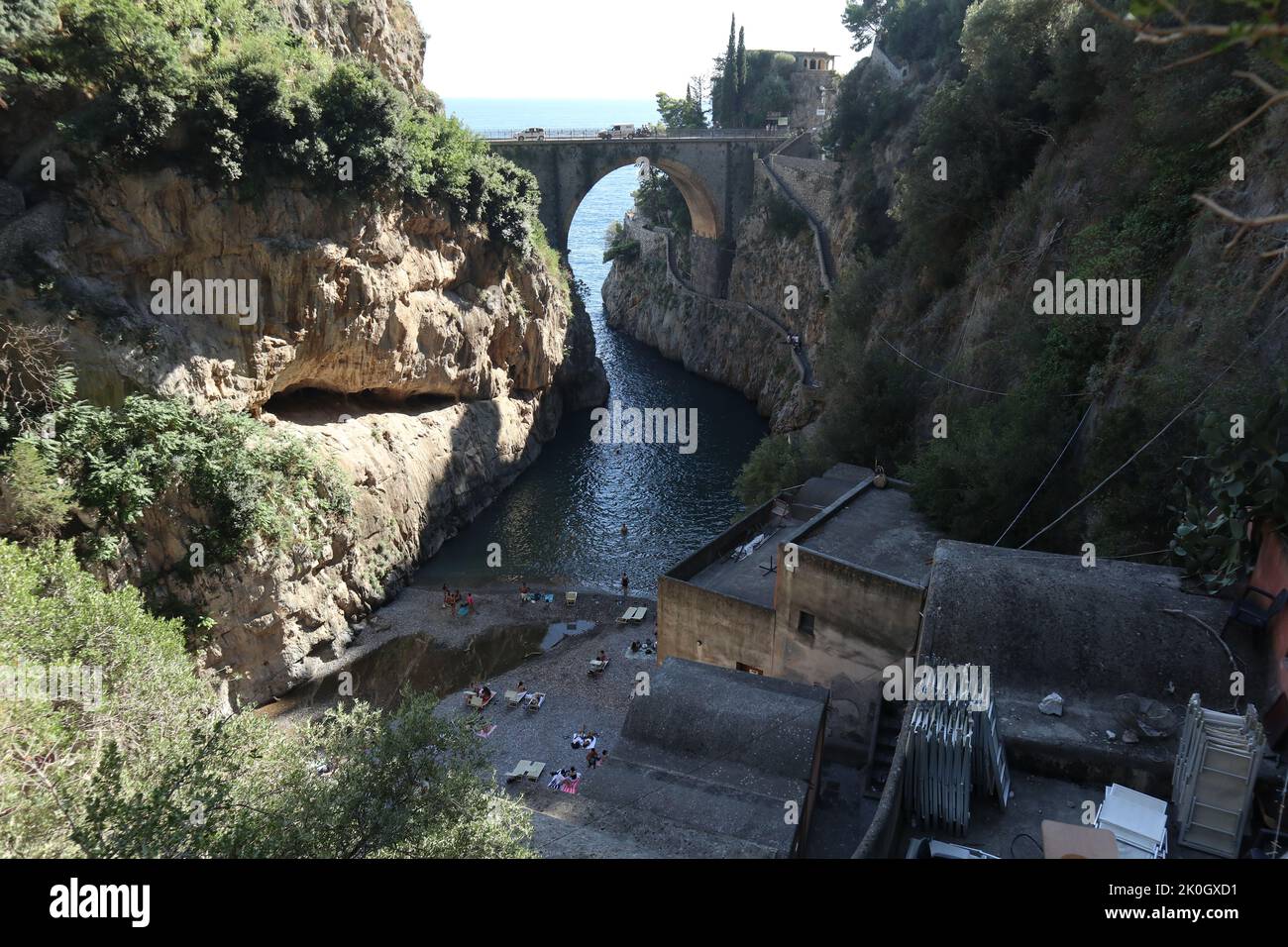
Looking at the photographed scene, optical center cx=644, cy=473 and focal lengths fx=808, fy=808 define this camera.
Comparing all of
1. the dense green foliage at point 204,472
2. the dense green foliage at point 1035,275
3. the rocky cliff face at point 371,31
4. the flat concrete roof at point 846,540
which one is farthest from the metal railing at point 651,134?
the flat concrete roof at point 846,540

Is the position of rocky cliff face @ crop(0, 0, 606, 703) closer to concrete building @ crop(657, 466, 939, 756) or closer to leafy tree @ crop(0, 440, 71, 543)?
leafy tree @ crop(0, 440, 71, 543)

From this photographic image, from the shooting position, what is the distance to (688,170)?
52.4 metres

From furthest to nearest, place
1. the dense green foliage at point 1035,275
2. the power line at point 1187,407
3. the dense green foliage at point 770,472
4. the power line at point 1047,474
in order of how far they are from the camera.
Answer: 1. the dense green foliage at point 770,472
2. the power line at point 1047,474
3. the dense green foliage at point 1035,275
4. the power line at point 1187,407

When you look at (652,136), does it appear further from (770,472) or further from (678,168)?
(770,472)

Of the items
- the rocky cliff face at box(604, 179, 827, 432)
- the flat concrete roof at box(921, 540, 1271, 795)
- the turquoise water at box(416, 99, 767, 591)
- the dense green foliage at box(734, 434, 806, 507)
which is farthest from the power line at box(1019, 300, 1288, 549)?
the rocky cliff face at box(604, 179, 827, 432)

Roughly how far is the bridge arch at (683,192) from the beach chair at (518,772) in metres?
37.0

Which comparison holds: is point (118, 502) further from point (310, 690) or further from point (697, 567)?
point (697, 567)

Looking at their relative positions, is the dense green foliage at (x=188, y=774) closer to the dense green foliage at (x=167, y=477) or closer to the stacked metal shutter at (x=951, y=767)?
the stacked metal shutter at (x=951, y=767)

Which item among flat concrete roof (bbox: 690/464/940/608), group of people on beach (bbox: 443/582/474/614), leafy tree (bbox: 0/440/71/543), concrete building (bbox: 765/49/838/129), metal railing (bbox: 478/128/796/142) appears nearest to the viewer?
flat concrete roof (bbox: 690/464/940/608)

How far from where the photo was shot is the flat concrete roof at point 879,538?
15.7m

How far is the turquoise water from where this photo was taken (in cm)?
3078

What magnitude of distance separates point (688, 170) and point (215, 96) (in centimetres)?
3470

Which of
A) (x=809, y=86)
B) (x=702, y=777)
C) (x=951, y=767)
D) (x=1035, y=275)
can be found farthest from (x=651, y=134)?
(x=951, y=767)

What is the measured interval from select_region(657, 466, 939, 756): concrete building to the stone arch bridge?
116 feet
